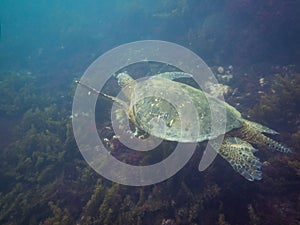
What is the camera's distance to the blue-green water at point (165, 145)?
4.07m

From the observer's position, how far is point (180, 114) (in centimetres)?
422

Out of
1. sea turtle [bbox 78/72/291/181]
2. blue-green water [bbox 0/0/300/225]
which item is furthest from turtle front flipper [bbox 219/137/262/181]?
blue-green water [bbox 0/0/300/225]

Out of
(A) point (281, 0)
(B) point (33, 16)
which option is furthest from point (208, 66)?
(B) point (33, 16)

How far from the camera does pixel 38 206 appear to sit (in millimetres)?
5000

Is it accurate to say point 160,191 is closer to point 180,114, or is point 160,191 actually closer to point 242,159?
point 180,114

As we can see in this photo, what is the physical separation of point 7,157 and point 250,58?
9654 millimetres

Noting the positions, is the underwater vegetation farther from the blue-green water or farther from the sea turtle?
the sea turtle

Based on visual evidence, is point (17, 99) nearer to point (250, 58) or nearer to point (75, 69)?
point (75, 69)

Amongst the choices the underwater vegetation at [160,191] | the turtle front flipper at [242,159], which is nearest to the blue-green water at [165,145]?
the underwater vegetation at [160,191]

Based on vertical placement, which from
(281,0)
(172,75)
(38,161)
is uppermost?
(281,0)

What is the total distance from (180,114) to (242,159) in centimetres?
130

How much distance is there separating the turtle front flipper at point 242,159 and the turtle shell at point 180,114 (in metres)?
0.29

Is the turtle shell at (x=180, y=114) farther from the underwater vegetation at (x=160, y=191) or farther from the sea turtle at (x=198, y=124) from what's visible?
the underwater vegetation at (x=160, y=191)

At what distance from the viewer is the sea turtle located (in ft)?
12.2
